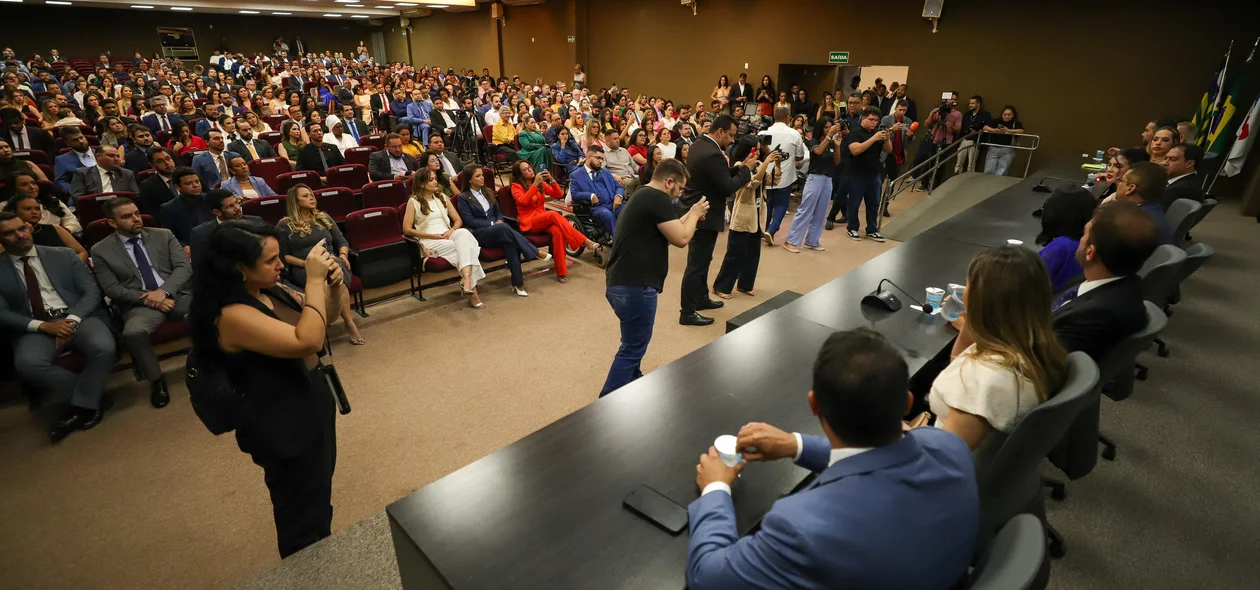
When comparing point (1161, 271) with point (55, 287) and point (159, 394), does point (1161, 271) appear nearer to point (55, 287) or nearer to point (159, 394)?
point (159, 394)

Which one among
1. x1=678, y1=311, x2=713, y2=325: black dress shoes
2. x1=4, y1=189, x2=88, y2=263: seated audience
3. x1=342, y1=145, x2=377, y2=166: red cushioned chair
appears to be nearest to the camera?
x1=4, y1=189, x2=88, y2=263: seated audience

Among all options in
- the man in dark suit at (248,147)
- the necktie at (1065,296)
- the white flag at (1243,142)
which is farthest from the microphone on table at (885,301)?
the white flag at (1243,142)

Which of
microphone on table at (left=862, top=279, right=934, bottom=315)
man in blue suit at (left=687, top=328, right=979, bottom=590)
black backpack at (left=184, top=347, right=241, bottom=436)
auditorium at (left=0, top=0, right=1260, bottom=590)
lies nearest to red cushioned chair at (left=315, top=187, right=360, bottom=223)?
auditorium at (left=0, top=0, right=1260, bottom=590)

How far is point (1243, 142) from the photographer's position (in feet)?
22.6

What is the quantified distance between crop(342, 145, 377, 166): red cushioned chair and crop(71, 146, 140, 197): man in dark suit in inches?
78.1

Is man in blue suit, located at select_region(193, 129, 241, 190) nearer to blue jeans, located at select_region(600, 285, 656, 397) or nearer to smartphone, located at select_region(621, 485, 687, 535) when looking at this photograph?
Answer: blue jeans, located at select_region(600, 285, 656, 397)

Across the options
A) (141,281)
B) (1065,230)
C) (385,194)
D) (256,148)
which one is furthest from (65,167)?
(1065,230)

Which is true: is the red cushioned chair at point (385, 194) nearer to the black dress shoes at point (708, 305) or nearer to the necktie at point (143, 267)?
the necktie at point (143, 267)

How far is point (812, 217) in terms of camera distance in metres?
6.09

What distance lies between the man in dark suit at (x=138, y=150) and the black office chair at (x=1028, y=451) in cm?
724

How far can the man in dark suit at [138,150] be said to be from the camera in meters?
5.63

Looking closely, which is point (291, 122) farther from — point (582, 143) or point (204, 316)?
point (204, 316)

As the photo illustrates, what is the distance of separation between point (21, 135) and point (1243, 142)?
45.8 ft

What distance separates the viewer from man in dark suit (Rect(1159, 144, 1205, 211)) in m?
4.09
